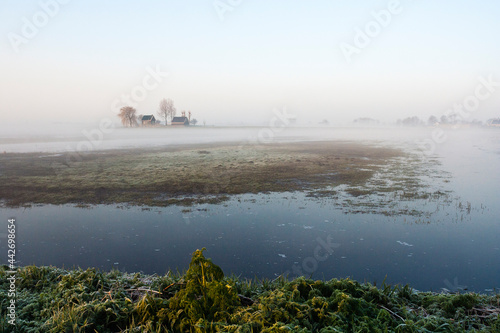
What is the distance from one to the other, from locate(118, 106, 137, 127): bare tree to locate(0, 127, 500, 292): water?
96.4 meters

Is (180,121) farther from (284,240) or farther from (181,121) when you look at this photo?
(284,240)

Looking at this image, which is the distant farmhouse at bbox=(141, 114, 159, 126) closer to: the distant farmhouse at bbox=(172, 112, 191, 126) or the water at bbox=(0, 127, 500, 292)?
the distant farmhouse at bbox=(172, 112, 191, 126)

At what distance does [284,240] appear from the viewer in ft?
29.3

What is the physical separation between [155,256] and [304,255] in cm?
378

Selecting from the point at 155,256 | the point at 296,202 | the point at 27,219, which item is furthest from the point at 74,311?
the point at 296,202

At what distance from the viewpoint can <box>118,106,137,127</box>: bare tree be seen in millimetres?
101125

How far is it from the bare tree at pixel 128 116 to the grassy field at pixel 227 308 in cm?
10540

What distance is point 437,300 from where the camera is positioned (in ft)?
13.6

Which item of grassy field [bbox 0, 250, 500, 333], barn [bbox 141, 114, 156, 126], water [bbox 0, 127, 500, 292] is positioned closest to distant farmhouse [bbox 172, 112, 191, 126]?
barn [bbox 141, 114, 156, 126]

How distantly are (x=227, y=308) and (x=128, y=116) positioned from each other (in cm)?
10806

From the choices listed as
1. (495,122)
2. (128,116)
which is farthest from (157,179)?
(495,122)

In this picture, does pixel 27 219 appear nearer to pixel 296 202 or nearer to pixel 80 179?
pixel 80 179

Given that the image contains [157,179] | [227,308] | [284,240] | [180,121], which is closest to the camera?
[227,308]

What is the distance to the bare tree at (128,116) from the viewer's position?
332 feet
